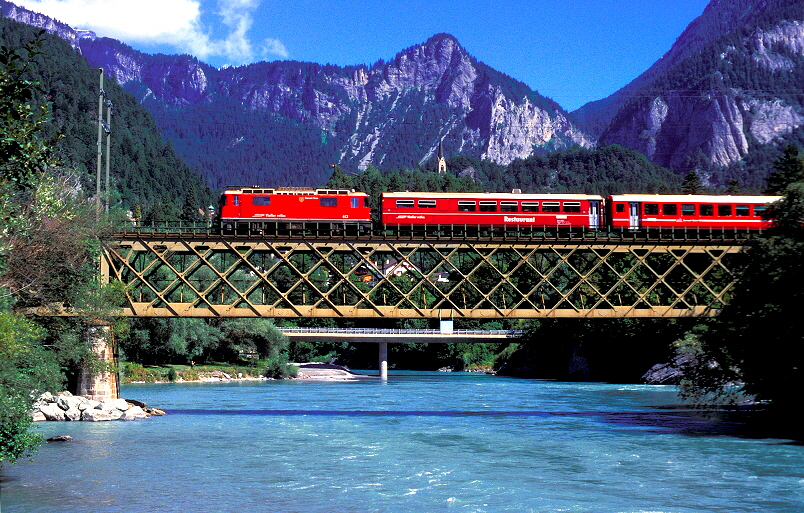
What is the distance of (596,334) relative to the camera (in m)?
84.8

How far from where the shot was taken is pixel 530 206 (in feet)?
160

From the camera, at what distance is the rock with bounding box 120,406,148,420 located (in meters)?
42.3

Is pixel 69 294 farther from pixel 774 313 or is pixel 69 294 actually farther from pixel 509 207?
pixel 774 313

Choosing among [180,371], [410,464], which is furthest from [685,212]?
[180,371]

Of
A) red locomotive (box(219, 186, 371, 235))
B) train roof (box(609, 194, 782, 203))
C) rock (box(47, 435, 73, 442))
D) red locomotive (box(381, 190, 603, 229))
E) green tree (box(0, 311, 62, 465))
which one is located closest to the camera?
green tree (box(0, 311, 62, 465))

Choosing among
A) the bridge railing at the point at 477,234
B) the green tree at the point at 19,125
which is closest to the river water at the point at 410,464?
the green tree at the point at 19,125

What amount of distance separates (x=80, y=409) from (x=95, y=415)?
0.84 m

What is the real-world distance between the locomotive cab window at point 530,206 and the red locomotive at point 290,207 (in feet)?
29.1

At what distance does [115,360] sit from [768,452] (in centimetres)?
3184

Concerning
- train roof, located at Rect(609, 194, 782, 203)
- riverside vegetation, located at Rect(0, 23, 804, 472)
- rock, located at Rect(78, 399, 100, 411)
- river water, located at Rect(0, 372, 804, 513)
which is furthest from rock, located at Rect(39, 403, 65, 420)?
train roof, located at Rect(609, 194, 782, 203)

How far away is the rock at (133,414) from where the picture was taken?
139ft

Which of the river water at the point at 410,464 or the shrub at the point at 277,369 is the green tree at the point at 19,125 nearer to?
the river water at the point at 410,464

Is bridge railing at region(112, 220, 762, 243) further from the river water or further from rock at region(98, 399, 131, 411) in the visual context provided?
the river water

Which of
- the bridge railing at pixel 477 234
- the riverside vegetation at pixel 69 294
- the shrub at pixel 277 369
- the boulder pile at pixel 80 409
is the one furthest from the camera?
the shrub at pixel 277 369
